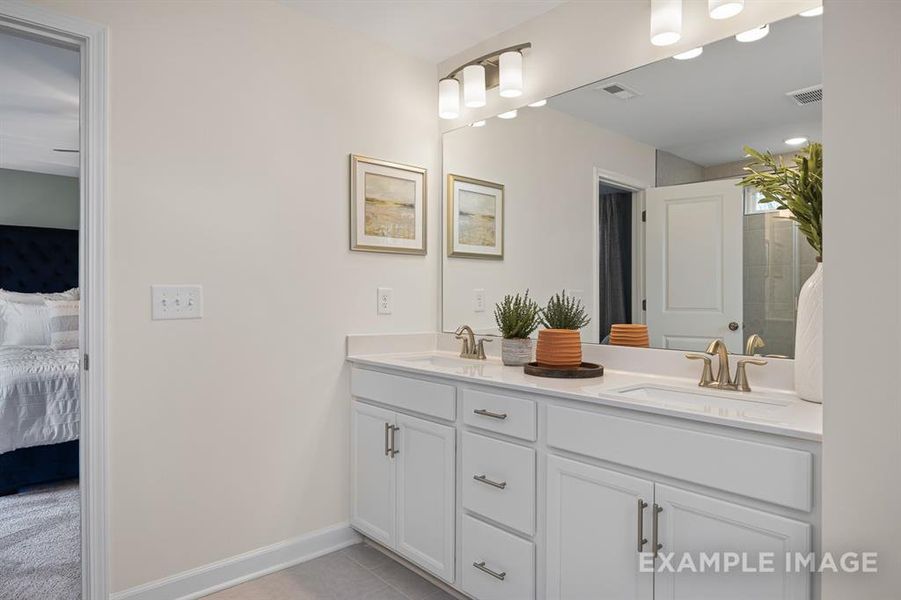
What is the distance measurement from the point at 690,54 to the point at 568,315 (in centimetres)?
103

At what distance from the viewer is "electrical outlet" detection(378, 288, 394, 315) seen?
261 cm

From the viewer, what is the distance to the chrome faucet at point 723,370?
1665mm

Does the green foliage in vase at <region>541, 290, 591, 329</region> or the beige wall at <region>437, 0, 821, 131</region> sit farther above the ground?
the beige wall at <region>437, 0, 821, 131</region>

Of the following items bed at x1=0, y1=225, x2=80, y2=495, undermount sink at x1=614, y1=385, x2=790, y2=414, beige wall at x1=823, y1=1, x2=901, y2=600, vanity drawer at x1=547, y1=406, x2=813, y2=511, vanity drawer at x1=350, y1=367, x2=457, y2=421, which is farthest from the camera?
bed at x1=0, y1=225, x2=80, y2=495

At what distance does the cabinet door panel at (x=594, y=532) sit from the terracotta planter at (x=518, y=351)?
687mm

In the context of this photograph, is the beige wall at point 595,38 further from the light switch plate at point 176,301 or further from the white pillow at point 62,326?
the white pillow at point 62,326

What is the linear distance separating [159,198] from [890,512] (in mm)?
2222

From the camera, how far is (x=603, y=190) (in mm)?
2131

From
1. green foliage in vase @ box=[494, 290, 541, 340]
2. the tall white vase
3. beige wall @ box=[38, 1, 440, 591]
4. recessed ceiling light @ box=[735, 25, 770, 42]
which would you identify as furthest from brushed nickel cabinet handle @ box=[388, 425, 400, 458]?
recessed ceiling light @ box=[735, 25, 770, 42]

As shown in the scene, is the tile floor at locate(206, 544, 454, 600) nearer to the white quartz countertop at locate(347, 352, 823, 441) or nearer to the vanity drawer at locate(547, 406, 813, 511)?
the white quartz countertop at locate(347, 352, 823, 441)

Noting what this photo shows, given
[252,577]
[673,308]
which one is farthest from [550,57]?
[252,577]

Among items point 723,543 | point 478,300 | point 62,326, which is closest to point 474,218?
point 478,300

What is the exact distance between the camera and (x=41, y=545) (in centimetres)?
246

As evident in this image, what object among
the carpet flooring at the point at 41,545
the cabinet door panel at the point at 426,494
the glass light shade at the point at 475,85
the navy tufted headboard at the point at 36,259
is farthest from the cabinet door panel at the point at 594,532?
the navy tufted headboard at the point at 36,259
